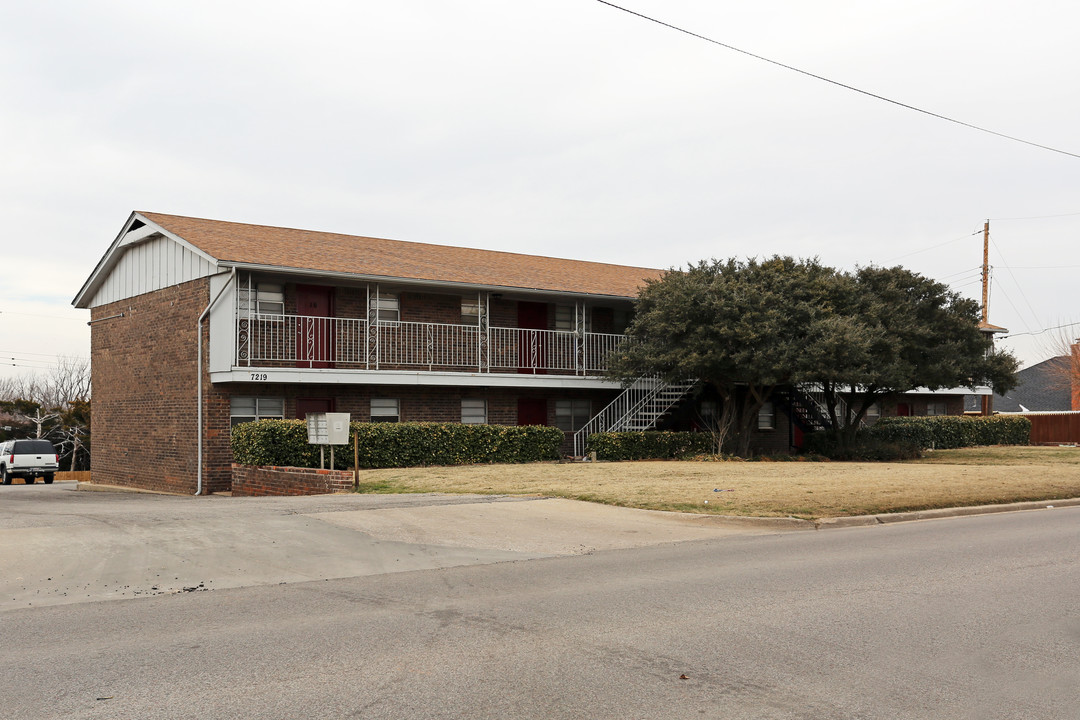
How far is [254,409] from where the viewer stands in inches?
938

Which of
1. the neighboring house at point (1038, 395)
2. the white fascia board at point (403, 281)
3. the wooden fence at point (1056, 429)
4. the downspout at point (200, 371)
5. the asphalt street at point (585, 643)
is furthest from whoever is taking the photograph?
the neighboring house at point (1038, 395)

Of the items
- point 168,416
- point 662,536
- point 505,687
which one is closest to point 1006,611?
point 505,687

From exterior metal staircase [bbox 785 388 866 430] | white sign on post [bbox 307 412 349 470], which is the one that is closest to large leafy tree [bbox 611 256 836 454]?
exterior metal staircase [bbox 785 388 866 430]

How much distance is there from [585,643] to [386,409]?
19700 millimetres

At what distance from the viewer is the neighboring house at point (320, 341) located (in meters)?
23.3

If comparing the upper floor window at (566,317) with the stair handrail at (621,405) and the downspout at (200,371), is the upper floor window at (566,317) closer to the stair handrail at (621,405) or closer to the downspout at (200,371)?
the stair handrail at (621,405)

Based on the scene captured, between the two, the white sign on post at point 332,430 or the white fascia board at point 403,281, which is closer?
the white sign on post at point 332,430

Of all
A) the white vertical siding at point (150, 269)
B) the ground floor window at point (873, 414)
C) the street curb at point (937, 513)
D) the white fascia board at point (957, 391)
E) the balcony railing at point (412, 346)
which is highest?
the white vertical siding at point (150, 269)

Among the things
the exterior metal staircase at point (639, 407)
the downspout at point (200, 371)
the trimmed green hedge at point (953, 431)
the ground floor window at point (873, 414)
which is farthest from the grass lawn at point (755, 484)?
the ground floor window at point (873, 414)

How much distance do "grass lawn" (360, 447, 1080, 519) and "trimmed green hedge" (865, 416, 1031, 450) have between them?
443 inches

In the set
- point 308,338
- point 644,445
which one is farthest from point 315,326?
point 644,445

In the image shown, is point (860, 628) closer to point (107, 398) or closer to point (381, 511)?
point (381, 511)

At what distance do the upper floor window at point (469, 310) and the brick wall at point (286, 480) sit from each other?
810 centimetres

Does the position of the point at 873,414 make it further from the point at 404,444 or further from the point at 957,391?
the point at 404,444
